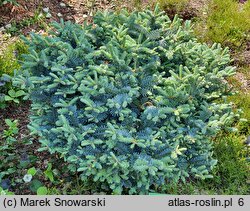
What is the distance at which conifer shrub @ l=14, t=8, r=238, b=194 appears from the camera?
106 inches

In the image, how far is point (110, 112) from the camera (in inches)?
108

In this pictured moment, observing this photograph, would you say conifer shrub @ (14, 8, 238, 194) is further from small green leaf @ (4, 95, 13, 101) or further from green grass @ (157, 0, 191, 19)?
green grass @ (157, 0, 191, 19)

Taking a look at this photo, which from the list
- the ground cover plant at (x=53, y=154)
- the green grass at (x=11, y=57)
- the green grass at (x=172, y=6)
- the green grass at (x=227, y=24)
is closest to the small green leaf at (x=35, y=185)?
the ground cover plant at (x=53, y=154)

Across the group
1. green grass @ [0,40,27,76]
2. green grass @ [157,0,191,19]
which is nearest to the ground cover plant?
green grass @ [0,40,27,76]

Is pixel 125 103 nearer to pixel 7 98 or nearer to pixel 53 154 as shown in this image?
pixel 53 154

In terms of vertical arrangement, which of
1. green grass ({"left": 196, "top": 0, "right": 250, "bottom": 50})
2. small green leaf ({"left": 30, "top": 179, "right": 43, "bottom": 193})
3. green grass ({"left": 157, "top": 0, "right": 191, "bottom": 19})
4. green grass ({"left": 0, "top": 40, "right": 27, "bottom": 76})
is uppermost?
green grass ({"left": 157, "top": 0, "right": 191, "bottom": 19})

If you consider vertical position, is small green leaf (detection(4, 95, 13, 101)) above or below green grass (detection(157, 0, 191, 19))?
below

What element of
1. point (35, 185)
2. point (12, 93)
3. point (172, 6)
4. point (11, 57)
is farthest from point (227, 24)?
point (35, 185)

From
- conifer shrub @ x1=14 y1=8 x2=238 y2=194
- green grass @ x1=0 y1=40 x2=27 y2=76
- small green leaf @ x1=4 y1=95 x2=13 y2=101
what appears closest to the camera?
conifer shrub @ x1=14 y1=8 x2=238 y2=194

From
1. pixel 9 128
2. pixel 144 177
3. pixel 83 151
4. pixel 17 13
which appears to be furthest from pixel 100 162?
pixel 17 13

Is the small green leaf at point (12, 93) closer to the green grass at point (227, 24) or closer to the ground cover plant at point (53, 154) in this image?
the ground cover plant at point (53, 154)

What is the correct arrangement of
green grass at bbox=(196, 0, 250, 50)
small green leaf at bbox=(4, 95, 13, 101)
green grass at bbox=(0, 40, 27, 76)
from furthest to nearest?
green grass at bbox=(196, 0, 250, 50)
green grass at bbox=(0, 40, 27, 76)
small green leaf at bbox=(4, 95, 13, 101)

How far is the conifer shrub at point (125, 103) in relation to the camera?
8.80 ft
